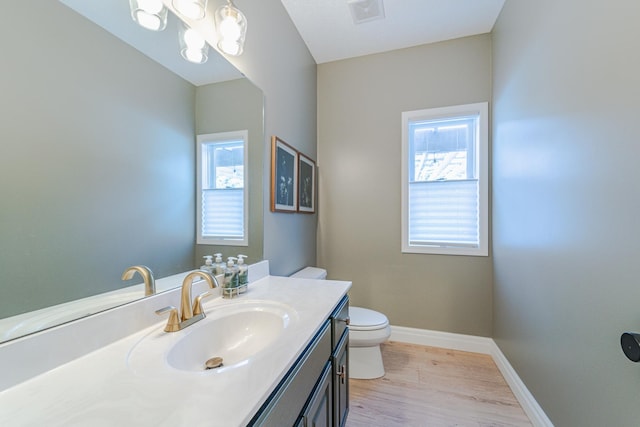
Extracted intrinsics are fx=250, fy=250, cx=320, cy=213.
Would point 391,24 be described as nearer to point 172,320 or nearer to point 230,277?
point 230,277

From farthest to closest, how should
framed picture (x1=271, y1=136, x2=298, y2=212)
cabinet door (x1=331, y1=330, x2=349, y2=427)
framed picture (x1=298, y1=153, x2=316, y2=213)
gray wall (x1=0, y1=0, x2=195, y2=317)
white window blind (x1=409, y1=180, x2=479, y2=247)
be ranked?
white window blind (x1=409, y1=180, x2=479, y2=247)
framed picture (x1=298, y1=153, x2=316, y2=213)
framed picture (x1=271, y1=136, x2=298, y2=212)
cabinet door (x1=331, y1=330, x2=349, y2=427)
gray wall (x1=0, y1=0, x2=195, y2=317)

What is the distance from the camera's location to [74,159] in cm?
68

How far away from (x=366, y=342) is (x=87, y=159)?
1782 mm

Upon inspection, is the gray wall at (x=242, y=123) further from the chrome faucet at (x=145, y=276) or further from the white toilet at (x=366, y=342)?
the white toilet at (x=366, y=342)

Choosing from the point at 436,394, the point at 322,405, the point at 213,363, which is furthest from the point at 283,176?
the point at 436,394

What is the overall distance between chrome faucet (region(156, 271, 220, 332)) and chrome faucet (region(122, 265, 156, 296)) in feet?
0.26

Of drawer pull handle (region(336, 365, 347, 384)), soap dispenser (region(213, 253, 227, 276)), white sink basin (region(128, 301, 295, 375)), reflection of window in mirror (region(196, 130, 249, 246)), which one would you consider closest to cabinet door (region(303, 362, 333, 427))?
drawer pull handle (region(336, 365, 347, 384))

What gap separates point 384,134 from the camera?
2.39 metres

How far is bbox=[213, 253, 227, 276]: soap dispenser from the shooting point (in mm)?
1176

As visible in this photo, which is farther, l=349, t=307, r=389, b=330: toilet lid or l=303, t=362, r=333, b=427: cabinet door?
l=349, t=307, r=389, b=330: toilet lid

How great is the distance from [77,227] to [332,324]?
0.94 m

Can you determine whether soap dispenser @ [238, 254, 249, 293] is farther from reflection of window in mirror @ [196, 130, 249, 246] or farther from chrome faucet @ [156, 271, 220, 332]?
chrome faucet @ [156, 271, 220, 332]

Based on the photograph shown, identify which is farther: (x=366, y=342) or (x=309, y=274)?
(x=309, y=274)

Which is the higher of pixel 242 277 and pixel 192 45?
pixel 192 45
